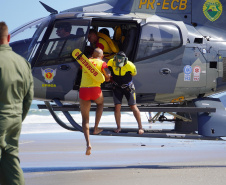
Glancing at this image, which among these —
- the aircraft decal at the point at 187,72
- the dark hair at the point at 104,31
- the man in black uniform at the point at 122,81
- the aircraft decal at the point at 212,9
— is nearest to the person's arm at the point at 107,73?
the man in black uniform at the point at 122,81

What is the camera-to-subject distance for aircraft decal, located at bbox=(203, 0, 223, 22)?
1146 centimetres

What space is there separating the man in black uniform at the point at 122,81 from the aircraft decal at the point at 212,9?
8.45ft

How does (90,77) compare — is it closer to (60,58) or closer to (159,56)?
(60,58)

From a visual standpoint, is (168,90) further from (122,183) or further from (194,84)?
(122,183)

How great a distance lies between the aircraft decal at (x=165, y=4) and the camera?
11.2 meters

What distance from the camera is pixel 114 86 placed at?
10141 millimetres

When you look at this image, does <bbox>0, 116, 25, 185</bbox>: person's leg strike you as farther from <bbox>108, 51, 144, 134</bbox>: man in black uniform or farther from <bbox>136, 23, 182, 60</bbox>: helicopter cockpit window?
<bbox>136, 23, 182, 60</bbox>: helicopter cockpit window

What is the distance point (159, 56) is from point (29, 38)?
2.63 meters

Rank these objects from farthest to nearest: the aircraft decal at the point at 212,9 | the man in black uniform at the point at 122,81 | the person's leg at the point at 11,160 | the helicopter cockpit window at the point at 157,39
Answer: the aircraft decal at the point at 212,9, the helicopter cockpit window at the point at 157,39, the man in black uniform at the point at 122,81, the person's leg at the point at 11,160

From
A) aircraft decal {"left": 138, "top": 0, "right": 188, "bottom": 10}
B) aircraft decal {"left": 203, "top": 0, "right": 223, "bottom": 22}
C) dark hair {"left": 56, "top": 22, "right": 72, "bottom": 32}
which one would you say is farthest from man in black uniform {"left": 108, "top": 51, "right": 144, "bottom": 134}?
aircraft decal {"left": 203, "top": 0, "right": 223, "bottom": 22}

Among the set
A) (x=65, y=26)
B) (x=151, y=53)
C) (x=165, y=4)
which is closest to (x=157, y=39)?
(x=151, y=53)

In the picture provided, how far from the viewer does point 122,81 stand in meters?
10.0

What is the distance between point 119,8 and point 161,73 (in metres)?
1.68

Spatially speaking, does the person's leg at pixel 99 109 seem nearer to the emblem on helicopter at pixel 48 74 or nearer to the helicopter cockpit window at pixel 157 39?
the emblem on helicopter at pixel 48 74
